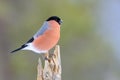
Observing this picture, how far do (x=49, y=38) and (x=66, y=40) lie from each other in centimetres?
286

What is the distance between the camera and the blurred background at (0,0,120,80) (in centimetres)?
639

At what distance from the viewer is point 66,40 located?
21.0ft

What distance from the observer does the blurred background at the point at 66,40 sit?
252 inches

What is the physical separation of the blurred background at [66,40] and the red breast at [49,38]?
2665 mm

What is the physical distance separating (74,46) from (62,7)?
0.39 m

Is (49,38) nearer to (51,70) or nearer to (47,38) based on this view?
(47,38)

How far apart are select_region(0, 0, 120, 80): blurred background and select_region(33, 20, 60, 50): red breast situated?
2665 mm

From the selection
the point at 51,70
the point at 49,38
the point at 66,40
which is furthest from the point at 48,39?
the point at 66,40

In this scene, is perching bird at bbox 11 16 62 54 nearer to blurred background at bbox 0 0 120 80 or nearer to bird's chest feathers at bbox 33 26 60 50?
bird's chest feathers at bbox 33 26 60 50

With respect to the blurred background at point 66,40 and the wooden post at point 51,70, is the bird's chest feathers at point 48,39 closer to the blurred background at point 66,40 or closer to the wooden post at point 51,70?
the wooden post at point 51,70

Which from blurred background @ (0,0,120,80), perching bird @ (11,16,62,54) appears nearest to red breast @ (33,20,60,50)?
perching bird @ (11,16,62,54)

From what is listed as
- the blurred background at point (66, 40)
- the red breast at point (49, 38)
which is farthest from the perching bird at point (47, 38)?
the blurred background at point (66, 40)

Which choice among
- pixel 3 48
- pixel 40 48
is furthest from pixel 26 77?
pixel 40 48

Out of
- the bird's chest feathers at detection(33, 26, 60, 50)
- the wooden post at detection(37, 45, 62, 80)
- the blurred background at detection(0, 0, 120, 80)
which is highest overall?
the blurred background at detection(0, 0, 120, 80)
